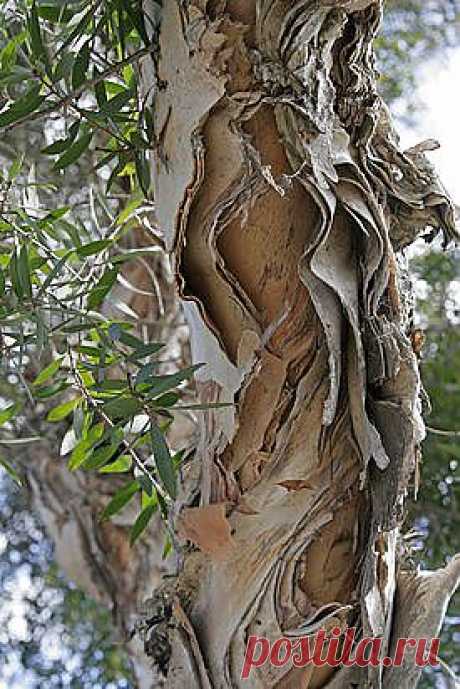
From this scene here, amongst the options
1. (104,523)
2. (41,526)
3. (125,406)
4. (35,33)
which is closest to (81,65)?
(35,33)

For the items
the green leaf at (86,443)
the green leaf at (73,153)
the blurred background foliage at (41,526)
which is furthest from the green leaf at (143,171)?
the blurred background foliage at (41,526)

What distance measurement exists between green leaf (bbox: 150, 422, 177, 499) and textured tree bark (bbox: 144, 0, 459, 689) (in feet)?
0.04

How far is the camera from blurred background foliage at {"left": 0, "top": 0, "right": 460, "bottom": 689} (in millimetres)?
1148

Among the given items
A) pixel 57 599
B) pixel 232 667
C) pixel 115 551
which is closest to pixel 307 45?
pixel 232 667

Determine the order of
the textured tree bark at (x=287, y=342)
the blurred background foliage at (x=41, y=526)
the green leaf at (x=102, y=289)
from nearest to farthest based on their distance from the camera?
the textured tree bark at (x=287, y=342) → the green leaf at (x=102, y=289) → the blurred background foliage at (x=41, y=526)

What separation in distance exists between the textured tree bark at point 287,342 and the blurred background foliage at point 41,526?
0.72 meters

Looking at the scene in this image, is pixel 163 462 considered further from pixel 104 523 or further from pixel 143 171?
pixel 104 523

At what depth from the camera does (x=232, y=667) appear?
422 millimetres

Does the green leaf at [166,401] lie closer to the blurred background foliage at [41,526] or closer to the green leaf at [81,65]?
the green leaf at [81,65]

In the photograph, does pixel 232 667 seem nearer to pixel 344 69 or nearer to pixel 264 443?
pixel 264 443

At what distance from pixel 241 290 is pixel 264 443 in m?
0.06

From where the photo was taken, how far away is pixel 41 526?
1.58m

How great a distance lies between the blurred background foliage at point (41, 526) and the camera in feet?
3.77

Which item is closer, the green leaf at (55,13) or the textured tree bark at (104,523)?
the green leaf at (55,13)
